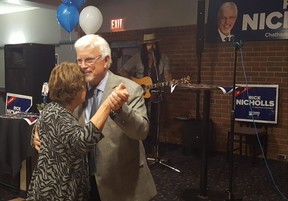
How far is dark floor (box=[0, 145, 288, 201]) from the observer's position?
342cm

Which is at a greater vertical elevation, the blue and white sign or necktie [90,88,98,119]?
the blue and white sign

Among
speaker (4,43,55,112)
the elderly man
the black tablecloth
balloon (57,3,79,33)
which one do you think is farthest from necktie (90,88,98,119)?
the elderly man

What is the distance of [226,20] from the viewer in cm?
504

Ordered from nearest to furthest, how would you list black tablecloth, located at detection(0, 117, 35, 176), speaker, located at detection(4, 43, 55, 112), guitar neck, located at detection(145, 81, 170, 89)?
black tablecloth, located at detection(0, 117, 35, 176)
speaker, located at detection(4, 43, 55, 112)
guitar neck, located at detection(145, 81, 170, 89)

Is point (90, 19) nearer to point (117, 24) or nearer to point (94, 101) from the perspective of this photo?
point (117, 24)

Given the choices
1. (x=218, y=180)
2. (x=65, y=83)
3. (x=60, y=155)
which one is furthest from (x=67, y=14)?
(x=60, y=155)

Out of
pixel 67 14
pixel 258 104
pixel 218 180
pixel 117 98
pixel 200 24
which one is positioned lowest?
pixel 218 180

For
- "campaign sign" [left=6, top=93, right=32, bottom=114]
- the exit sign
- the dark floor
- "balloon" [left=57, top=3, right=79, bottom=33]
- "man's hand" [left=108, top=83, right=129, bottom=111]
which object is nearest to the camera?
"man's hand" [left=108, top=83, right=129, bottom=111]

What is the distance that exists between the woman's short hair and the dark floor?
1961mm

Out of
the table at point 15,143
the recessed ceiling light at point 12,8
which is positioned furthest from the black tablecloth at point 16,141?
the recessed ceiling light at point 12,8

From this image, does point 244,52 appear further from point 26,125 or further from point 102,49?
point 102,49

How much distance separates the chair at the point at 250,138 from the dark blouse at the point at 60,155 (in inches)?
130

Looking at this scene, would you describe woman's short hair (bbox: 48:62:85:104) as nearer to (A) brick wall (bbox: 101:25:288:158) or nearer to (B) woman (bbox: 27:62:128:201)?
(B) woman (bbox: 27:62:128:201)

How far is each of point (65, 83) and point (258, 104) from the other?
3.97 m
